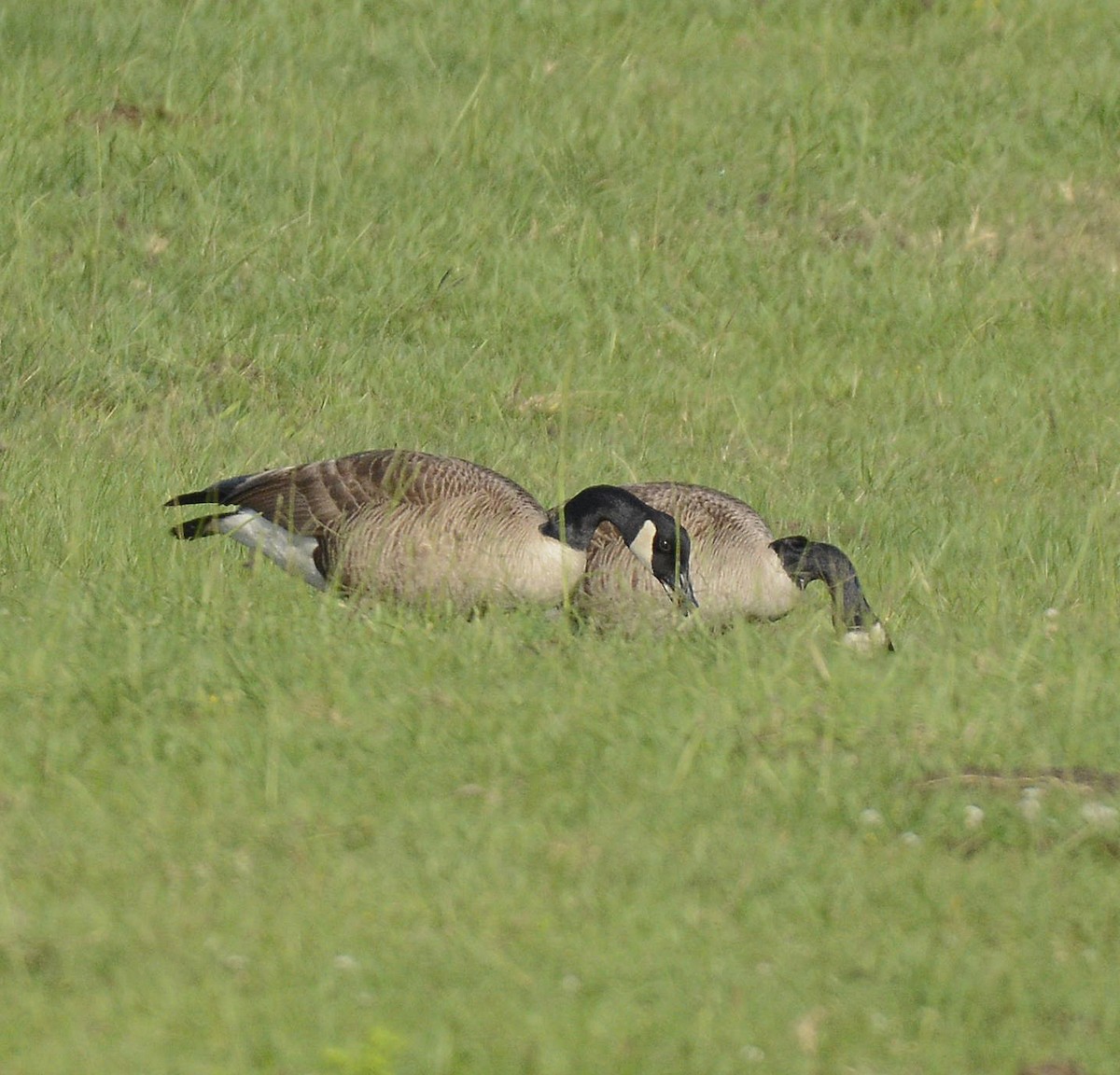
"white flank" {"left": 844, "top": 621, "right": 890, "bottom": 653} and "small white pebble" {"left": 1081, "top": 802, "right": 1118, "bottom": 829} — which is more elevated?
"small white pebble" {"left": 1081, "top": 802, "right": 1118, "bottom": 829}

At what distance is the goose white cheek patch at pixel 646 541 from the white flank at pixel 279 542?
141 cm

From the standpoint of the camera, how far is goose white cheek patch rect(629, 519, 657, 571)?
774cm

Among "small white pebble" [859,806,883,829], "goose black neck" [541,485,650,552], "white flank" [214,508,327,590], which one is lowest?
"white flank" [214,508,327,590]

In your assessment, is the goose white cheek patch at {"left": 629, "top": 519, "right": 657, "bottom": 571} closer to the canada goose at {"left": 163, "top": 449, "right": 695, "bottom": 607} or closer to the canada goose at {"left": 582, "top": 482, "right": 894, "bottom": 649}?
the canada goose at {"left": 163, "top": 449, "right": 695, "bottom": 607}

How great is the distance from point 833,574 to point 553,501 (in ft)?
7.01

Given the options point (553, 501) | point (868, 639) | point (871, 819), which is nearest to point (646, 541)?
point (868, 639)

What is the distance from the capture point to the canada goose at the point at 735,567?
303 inches

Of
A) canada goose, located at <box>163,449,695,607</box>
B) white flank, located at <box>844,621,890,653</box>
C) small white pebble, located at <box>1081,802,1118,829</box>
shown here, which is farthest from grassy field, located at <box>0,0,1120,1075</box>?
canada goose, located at <box>163,449,695,607</box>

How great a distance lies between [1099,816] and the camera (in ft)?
15.7

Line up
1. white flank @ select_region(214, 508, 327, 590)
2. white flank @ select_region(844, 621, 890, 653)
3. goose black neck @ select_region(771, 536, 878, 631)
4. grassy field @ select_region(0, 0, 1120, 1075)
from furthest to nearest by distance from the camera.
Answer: white flank @ select_region(214, 508, 327, 590) < goose black neck @ select_region(771, 536, 878, 631) < white flank @ select_region(844, 621, 890, 653) < grassy field @ select_region(0, 0, 1120, 1075)

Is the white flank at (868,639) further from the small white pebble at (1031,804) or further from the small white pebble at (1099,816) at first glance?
the small white pebble at (1099,816)

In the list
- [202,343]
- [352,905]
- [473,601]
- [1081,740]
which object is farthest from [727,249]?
[352,905]

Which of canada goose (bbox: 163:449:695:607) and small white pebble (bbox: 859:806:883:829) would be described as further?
canada goose (bbox: 163:449:695:607)

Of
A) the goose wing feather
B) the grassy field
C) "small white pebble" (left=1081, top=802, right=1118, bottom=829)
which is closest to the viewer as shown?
the grassy field
